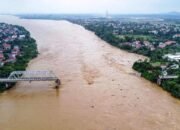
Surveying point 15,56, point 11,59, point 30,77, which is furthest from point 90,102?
point 15,56

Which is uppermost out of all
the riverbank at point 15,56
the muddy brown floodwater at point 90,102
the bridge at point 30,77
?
the bridge at point 30,77

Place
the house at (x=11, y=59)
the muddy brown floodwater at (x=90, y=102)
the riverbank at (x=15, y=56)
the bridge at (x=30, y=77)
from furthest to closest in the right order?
1. the house at (x=11, y=59)
2. the riverbank at (x=15, y=56)
3. the bridge at (x=30, y=77)
4. the muddy brown floodwater at (x=90, y=102)

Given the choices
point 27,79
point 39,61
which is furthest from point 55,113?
point 39,61

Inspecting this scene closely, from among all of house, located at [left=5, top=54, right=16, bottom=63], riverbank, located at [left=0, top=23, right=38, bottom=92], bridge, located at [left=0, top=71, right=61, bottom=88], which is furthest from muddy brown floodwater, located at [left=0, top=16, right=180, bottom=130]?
house, located at [left=5, top=54, right=16, bottom=63]

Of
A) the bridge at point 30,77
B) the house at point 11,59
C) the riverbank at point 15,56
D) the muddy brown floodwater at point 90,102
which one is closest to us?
the muddy brown floodwater at point 90,102

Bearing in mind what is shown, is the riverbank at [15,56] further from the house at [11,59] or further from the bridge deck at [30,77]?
the bridge deck at [30,77]

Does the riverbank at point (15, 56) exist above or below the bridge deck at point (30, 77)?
below

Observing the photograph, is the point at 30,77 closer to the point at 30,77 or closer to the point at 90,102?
the point at 30,77

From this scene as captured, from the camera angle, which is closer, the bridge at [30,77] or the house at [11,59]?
the bridge at [30,77]

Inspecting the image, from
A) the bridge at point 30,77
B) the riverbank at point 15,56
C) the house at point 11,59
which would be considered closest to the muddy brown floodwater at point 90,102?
the bridge at point 30,77
